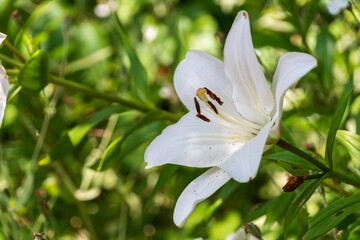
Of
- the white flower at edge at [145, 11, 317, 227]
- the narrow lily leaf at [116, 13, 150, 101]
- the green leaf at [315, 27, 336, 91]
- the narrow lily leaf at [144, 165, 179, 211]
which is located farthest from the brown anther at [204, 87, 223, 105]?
the green leaf at [315, 27, 336, 91]

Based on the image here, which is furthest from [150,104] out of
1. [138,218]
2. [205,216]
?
[138,218]

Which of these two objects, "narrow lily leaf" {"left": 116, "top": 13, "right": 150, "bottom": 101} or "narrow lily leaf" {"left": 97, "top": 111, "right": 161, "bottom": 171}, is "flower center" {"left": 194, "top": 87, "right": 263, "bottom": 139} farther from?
"narrow lily leaf" {"left": 116, "top": 13, "right": 150, "bottom": 101}

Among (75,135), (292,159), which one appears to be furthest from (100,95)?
(292,159)

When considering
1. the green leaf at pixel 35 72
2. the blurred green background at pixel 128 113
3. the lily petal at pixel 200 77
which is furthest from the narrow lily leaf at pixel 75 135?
the lily petal at pixel 200 77

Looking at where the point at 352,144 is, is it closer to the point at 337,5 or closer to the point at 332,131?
the point at 332,131

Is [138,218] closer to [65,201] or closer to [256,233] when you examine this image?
[65,201]

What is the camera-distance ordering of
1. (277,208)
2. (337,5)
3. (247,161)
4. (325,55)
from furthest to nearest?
(325,55), (337,5), (277,208), (247,161)

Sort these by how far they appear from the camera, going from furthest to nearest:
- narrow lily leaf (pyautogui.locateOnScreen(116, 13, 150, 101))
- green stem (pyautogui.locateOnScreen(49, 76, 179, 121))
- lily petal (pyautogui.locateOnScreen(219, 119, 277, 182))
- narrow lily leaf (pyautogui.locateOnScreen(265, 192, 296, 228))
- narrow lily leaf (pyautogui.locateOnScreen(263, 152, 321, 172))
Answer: narrow lily leaf (pyautogui.locateOnScreen(116, 13, 150, 101)), green stem (pyautogui.locateOnScreen(49, 76, 179, 121)), narrow lily leaf (pyautogui.locateOnScreen(265, 192, 296, 228)), narrow lily leaf (pyautogui.locateOnScreen(263, 152, 321, 172)), lily petal (pyautogui.locateOnScreen(219, 119, 277, 182))
